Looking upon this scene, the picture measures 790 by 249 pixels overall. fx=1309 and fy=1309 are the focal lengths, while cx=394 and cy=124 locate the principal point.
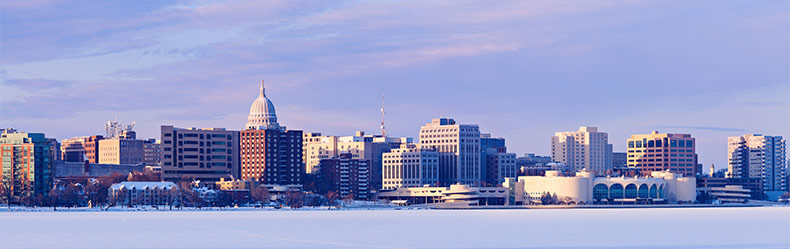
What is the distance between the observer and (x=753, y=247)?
87.4 m

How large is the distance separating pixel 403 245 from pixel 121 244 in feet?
65.0

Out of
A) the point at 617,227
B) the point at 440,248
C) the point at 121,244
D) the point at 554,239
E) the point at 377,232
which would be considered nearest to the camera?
the point at 440,248

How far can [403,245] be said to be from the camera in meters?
88.4

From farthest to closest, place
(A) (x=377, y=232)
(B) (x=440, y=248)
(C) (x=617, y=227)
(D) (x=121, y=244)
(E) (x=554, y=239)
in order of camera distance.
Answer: (C) (x=617, y=227), (A) (x=377, y=232), (E) (x=554, y=239), (D) (x=121, y=244), (B) (x=440, y=248)

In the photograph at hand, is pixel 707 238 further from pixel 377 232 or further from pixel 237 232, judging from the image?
pixel 237 232

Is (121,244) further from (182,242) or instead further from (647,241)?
(647,241)

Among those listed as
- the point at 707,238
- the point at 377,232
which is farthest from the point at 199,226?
the point at 707,238

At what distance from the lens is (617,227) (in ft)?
405

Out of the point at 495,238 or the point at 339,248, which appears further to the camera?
the point at 495,238

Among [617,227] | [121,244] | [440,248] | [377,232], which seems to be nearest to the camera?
[440,248]

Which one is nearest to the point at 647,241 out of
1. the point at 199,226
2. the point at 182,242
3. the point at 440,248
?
the point at 440,248

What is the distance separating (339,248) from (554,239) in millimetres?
18832

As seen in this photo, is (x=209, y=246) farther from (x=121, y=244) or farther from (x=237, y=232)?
(x=237, y=232)

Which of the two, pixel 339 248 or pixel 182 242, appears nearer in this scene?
pixel 339 248
